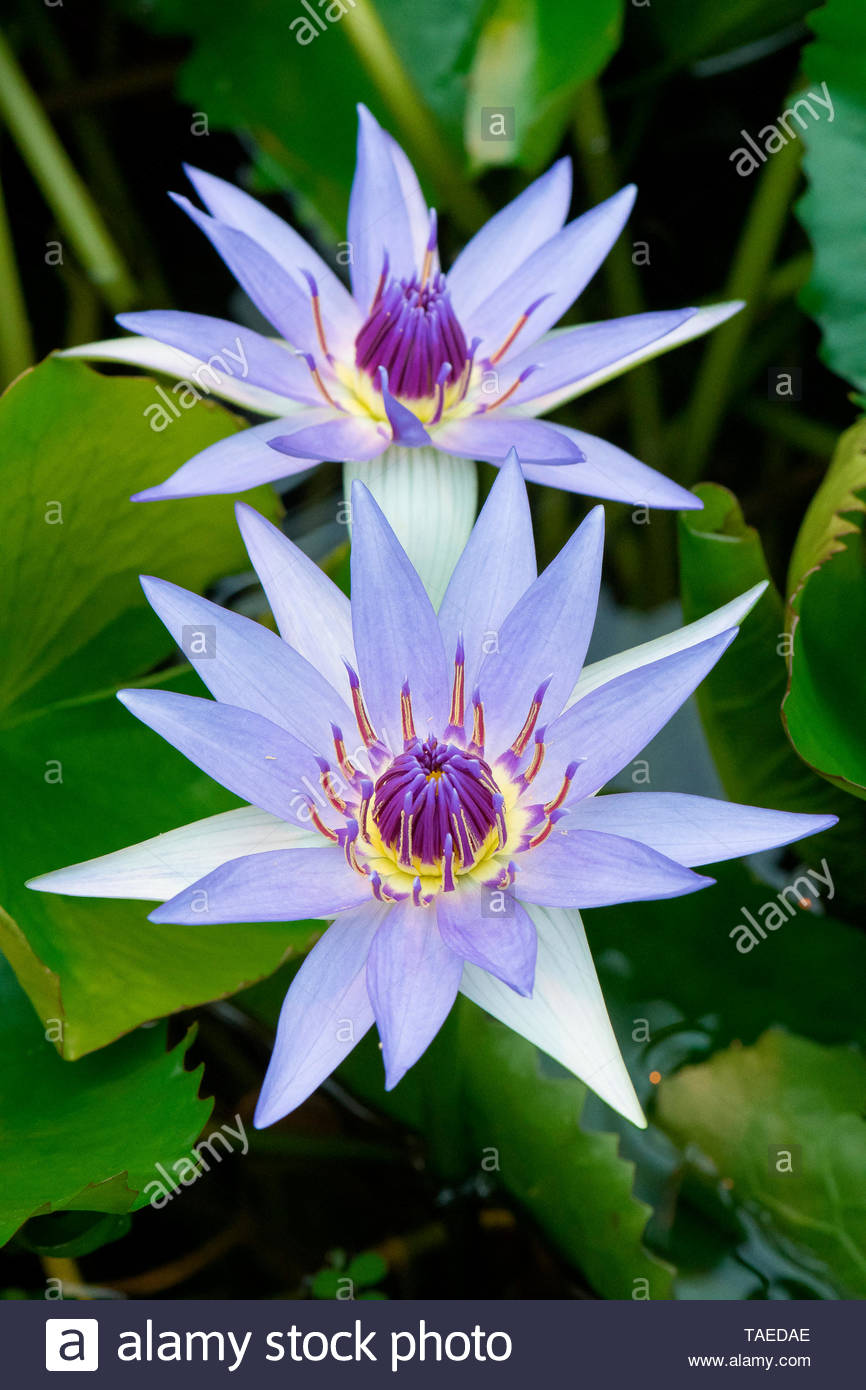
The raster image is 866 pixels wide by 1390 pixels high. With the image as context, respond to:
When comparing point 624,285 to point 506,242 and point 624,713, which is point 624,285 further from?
point 624,713

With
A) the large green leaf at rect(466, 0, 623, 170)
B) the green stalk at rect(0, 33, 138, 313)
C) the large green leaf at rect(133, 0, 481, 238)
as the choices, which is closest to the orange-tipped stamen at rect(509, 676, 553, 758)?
the large green leaf at rect(466, 0, 623, 170)

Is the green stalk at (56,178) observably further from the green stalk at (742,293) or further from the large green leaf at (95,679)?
the green stalk at (742,293)

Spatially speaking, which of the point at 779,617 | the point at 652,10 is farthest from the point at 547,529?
the point at 652,10

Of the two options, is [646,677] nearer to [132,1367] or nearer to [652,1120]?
[652,1120]

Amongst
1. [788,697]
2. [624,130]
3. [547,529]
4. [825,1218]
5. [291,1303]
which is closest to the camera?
[788,697]

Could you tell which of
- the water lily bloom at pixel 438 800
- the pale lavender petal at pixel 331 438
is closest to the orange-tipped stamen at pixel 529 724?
the water lily bloom at pixel 438 800
